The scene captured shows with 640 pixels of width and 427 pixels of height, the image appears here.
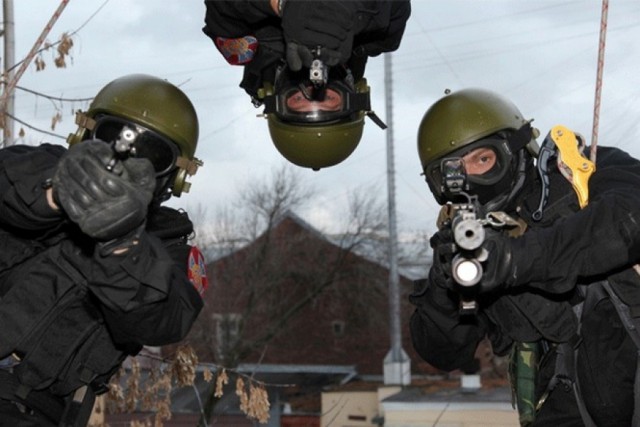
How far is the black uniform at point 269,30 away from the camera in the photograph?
16.5 ft

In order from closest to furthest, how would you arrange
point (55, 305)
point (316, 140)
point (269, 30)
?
point (55, 305) < point (269, 30) < point (316, 140)

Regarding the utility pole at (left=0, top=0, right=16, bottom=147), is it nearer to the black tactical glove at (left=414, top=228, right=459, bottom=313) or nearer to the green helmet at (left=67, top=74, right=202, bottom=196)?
the green helmet at (left=67, top=74, right=202, bottom=196)

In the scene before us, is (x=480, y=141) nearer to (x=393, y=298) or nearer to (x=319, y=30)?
(x=319, y=30)

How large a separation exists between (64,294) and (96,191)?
3.14ft

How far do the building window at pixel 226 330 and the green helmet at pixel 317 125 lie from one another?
93.3ft

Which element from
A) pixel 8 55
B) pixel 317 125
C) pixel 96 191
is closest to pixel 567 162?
pixel 317 125

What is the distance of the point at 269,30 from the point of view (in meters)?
5.58

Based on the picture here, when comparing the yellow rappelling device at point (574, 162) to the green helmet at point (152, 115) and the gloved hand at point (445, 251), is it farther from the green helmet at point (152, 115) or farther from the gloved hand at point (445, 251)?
the green helmet at point (152, 115)

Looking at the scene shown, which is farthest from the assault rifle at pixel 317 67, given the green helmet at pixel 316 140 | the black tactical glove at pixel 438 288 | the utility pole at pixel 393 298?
the utility pole at pixel 393 298

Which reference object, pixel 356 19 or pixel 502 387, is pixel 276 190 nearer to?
pixel 502 387

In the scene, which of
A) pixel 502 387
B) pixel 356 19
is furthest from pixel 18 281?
pixel 502 387

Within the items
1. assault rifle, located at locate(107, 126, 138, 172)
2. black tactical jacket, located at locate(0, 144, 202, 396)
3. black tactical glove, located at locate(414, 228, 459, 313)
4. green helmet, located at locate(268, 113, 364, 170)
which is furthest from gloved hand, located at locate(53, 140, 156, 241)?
green helmet, located at locate(268, 113, 364, 170)

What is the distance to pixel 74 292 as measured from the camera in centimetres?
465

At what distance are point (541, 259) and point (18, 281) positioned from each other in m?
1.99
